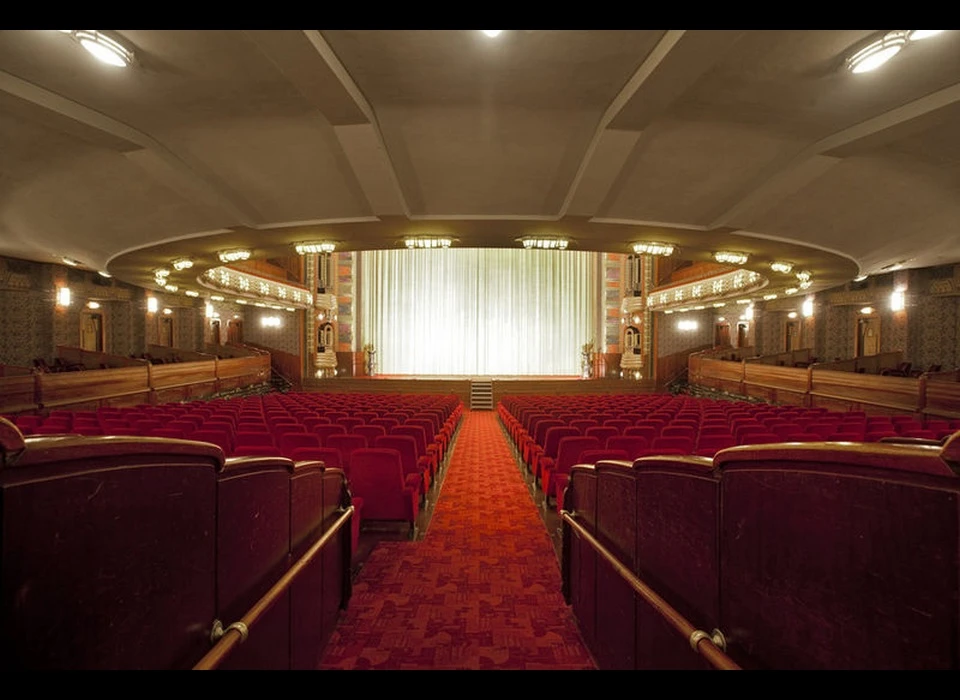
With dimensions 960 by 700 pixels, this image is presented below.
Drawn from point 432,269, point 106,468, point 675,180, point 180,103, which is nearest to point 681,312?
point 432,269

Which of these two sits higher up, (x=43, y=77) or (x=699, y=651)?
(x=43, y=77)

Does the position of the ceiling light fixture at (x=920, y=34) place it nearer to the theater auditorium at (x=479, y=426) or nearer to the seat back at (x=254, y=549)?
the theater auditorium at (x=479, y=426)

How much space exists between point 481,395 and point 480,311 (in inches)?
321

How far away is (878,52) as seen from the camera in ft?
9.94

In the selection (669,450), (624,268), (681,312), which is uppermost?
(624,268)

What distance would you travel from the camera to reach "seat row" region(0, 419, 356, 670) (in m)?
0.83

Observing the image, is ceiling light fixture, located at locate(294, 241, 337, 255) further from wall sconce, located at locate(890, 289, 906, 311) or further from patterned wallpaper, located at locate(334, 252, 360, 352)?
wall sconce, located at locate(890, 289, 906, 311)

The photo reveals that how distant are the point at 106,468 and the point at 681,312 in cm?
2260

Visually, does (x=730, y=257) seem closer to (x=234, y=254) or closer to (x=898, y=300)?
(x=234, y=254)

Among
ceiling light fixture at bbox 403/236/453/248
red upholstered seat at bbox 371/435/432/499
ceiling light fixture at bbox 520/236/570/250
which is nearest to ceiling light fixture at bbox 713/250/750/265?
ceiling light fixture at bbox 520/236/570/250

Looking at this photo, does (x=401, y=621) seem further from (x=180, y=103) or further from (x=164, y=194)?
(x=164, y=194)

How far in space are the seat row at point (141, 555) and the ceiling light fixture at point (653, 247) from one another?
736 cm

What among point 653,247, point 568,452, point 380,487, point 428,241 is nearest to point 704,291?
point 653,247

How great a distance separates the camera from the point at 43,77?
11.4ft
